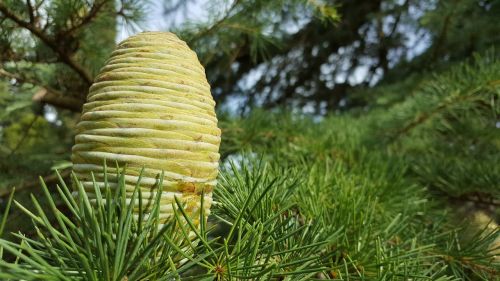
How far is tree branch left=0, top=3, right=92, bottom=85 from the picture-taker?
64cm

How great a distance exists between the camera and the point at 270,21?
97 centimetres

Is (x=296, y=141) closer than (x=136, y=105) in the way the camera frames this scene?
No

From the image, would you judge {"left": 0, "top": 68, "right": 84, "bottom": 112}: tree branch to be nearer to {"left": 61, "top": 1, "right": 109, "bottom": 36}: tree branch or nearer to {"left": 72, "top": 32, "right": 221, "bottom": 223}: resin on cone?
{"left": 61, "top": 1, "right": 109, "bottom": 36}: tree branch

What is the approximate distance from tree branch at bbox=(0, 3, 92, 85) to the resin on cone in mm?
370

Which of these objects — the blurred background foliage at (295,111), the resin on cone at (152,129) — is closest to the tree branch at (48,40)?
the blurred background foliage at (295,111)

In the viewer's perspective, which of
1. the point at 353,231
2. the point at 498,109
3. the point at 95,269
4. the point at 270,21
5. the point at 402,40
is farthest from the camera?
the point at 402,40

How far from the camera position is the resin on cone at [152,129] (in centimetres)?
32

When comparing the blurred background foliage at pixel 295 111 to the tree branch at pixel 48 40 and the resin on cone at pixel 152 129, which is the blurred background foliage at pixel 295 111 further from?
the resin on cone at pixel 152 129

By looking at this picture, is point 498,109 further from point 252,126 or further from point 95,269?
point 95,269

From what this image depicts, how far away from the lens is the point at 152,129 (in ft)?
1.08

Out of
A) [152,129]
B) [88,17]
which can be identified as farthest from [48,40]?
[152,129]

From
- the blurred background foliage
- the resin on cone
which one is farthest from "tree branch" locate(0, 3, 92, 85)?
the resin on cone

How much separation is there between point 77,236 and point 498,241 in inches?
20.7

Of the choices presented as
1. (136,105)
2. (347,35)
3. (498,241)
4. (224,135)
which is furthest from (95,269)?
(347,35)
